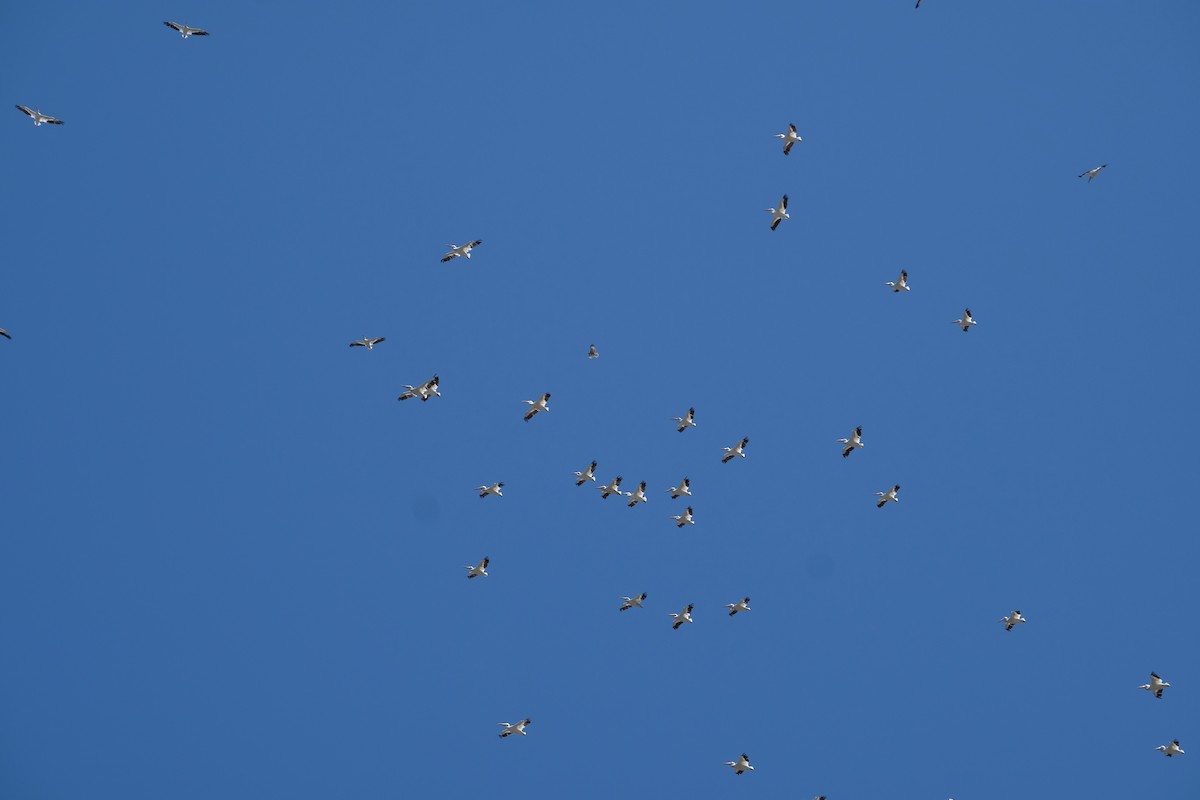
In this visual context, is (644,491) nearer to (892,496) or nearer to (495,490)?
(495,490)

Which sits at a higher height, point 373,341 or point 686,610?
point 373,341

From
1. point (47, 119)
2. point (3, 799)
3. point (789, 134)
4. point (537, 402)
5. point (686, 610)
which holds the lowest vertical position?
point (3, 799)

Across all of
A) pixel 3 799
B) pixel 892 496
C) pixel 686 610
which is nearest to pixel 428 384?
pixel 686 610

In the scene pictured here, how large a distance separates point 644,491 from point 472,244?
14.7 m

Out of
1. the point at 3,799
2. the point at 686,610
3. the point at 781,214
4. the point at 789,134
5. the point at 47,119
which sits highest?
the point at 789,134

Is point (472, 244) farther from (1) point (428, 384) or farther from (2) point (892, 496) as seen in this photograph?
(2) point (892, 496)

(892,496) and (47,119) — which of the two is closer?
(47,119)

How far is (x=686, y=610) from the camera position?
7294 centimetres

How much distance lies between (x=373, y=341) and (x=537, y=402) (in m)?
8.20

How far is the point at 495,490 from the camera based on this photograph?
69.6 meters

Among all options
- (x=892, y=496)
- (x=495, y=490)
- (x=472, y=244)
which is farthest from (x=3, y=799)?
(x=892, y=496)

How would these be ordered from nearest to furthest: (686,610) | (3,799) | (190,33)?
(190,33), (686,610), (3,799)

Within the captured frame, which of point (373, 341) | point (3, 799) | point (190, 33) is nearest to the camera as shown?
point (190, 33)

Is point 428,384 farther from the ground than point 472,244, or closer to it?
closer to it
